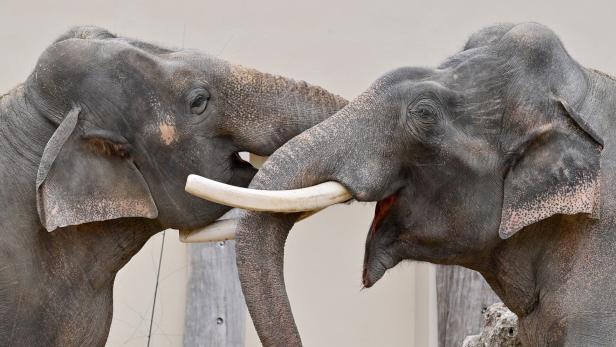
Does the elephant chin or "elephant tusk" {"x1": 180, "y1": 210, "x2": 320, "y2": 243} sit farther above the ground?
the elephant chin

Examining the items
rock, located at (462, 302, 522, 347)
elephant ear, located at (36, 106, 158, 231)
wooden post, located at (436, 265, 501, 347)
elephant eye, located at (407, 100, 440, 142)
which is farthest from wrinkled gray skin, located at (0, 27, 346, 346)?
wooden post, located at (436, 265, 501, 347)

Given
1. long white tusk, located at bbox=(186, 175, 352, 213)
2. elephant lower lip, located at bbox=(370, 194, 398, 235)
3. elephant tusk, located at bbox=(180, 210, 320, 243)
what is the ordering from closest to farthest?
1. long white tusk, located at bbox=(186, 175, 352, 213)
2. elephant lower lip, located at bbox=(370, 194, 398, 235)
3. elephant tusk, located at bbox=(180, 210, 320, 243)

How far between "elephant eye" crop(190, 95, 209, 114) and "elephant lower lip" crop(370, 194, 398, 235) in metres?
0.74

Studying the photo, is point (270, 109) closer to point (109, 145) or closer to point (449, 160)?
point (109, 145)

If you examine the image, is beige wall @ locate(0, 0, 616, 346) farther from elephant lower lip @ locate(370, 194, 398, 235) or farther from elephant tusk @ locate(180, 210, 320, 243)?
elephant lower lip @ locate(370, 194, 398, 235)

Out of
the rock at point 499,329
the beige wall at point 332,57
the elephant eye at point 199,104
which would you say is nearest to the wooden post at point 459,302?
the beige wall at point 332,57

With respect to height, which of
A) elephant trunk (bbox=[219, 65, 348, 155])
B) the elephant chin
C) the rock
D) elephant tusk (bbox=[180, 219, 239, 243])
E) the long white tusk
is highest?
elephant trunk (bbox=[219, 65, 348, 155])

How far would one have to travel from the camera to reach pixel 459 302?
26.6 ft

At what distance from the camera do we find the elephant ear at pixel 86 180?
5441 millimetres

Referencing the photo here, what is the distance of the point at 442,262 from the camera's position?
5.19 metres

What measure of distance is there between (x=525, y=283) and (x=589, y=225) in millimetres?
319

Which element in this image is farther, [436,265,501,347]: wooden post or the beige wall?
the beige wall

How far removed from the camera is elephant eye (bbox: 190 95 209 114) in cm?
560

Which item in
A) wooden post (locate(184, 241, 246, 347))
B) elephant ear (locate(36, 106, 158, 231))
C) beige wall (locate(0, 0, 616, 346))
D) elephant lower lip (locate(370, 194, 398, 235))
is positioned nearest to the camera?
elephant lower lip (locate(370, 194, 398, 235))
